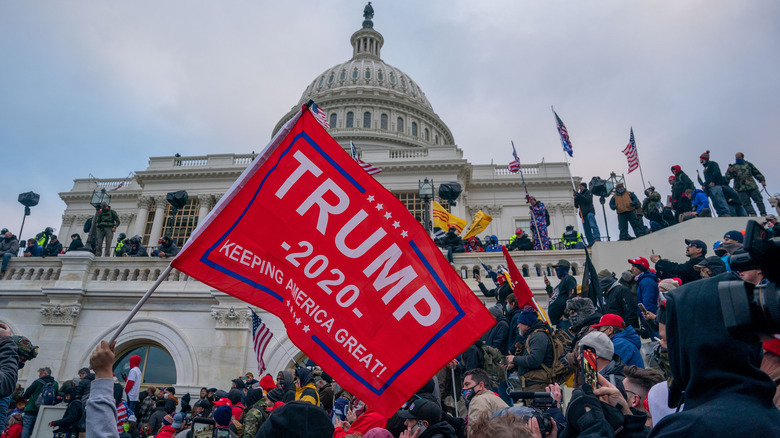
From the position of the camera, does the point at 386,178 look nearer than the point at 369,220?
No

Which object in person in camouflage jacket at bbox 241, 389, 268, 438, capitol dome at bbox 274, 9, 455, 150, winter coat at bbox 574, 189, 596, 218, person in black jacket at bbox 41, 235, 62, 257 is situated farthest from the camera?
capitol dome at bbox 274, 9, 455, 150

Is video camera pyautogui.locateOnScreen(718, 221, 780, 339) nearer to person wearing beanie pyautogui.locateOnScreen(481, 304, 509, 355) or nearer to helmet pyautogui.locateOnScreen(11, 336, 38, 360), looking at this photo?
helmet pyautogui.locateOnScreen(11, 336, 38, 360)

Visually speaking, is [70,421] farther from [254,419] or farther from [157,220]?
[157,220]

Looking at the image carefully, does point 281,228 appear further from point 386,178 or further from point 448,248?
point 386,178

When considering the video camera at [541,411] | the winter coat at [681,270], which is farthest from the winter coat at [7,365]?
the winter coat at [681,270]

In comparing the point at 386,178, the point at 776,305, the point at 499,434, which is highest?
the point at 386,178

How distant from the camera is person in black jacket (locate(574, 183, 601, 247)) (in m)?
15.6

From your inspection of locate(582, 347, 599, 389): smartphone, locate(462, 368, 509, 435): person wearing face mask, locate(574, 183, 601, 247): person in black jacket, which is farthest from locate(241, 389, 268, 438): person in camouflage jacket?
locate(574, 183, 601, 247): person in black jacket

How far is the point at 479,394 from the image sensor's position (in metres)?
4.89

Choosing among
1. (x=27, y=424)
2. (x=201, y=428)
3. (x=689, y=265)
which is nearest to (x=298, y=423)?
(x=201, y=428)

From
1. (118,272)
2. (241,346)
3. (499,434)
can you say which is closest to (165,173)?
(118,272)

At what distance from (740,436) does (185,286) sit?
16.9 meters

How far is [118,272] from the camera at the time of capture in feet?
56.7

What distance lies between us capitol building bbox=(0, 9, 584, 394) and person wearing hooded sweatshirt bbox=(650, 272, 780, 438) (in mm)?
13268
